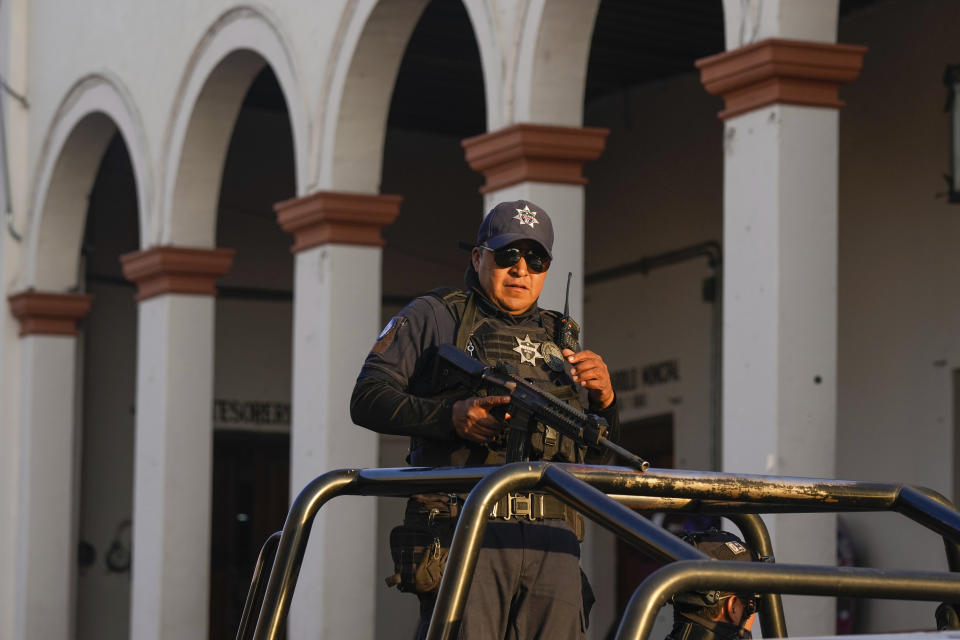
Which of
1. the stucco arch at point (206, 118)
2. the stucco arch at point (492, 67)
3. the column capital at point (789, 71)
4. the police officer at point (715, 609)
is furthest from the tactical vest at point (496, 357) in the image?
the stucco arch at point (206, 118)

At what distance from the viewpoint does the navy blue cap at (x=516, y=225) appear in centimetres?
359

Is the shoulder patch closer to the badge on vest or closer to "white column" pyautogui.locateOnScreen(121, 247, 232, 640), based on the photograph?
the badge on vest

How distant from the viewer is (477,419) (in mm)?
3354

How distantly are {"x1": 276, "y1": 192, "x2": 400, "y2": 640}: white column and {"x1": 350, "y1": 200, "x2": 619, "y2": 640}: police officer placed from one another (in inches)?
211

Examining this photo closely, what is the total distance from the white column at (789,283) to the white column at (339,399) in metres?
3.29

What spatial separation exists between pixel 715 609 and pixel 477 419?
602 millimetres

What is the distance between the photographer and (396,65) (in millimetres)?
9070

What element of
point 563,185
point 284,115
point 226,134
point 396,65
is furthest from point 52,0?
point 563,185

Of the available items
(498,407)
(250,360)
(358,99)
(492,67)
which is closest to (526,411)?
(498,407)

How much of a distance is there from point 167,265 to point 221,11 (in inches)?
64.8

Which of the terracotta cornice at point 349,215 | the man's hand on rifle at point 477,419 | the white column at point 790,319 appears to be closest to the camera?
the man's hand on rifle at point 477,419

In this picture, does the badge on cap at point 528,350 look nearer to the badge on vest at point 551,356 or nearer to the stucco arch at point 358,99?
the badge on vest at point 551,356

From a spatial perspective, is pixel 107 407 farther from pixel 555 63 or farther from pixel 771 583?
pixel 771 583

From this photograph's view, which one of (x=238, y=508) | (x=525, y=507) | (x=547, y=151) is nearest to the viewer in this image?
(x=525, y=507)
